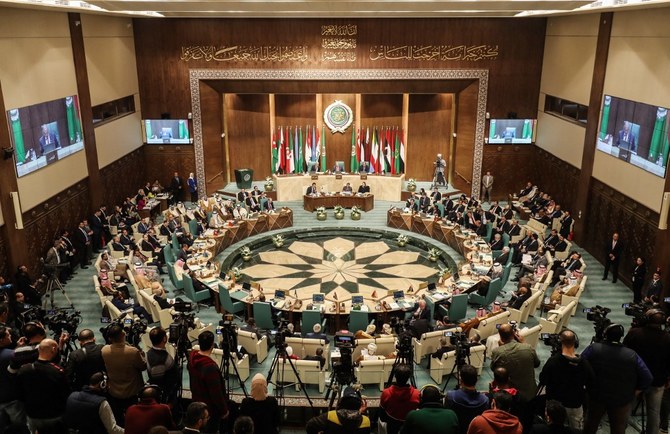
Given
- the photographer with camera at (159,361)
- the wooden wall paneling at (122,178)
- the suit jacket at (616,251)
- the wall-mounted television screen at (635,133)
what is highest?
the wall-mounted television screen at (635,133)

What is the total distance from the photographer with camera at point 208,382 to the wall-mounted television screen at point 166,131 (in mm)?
15989

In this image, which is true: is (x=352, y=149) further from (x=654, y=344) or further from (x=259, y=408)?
(x=259, y=408)

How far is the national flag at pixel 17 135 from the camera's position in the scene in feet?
40.3

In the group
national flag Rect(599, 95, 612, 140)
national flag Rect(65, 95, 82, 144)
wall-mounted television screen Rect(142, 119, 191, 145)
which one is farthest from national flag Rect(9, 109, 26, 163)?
national flag Rect(599, 95, 612, 140)

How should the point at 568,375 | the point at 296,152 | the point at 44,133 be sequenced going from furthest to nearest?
the point at 296,152, the point at 44,133, the point at 568,375

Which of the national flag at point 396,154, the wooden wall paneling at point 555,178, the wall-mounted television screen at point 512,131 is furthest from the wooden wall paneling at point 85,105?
the wooden wall paneling at point 555,178

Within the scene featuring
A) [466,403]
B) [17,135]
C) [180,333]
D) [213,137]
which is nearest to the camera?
[466,403]

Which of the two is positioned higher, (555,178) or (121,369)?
(121,369)

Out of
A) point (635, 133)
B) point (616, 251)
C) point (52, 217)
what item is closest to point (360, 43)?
point (635, 133)

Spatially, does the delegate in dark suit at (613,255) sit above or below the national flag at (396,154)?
below

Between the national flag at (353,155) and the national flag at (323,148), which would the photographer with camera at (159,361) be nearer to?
the national flag at (353,155)

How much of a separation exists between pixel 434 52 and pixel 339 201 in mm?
5991

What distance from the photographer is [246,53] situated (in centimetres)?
1944

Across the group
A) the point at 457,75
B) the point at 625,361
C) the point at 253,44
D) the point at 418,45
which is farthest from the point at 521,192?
the point at 625,361
